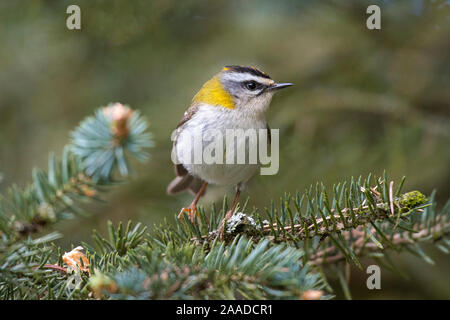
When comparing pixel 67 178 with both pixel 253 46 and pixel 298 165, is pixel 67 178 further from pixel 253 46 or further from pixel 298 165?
pixel 253 46

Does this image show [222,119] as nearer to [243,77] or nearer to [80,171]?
[243,77]

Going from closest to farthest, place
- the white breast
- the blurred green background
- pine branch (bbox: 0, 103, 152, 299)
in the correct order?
pine branch (bbox: 0, 103, 152, 299), the white breast, the blurred green background

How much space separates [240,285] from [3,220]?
2.15 ft

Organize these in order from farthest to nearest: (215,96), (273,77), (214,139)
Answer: (273,77) < (215,96) < (214,139)

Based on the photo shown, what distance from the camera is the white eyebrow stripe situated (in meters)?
2.45

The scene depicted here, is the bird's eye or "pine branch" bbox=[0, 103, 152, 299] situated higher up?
the bird's eye

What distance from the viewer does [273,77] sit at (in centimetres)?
276

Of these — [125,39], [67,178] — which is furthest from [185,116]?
[67,178]

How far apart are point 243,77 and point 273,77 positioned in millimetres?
333

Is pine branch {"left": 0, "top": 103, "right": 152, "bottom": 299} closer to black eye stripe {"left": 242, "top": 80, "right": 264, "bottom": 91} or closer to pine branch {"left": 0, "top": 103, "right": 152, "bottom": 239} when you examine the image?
pine branch {"left": 0, "top": 103, "right": 152, "bottom": 239}

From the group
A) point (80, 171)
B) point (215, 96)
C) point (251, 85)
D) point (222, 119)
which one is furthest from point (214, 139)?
point (80, 171)

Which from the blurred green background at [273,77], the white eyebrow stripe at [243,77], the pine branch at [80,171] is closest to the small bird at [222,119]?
the white eyebrow stripe at [243,77]

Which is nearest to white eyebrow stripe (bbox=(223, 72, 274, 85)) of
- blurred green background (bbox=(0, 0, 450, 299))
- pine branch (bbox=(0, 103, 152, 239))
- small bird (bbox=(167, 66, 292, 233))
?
small bird (bbox=(167, 66, 292, 233))

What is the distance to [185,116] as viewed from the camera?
8.02ft
